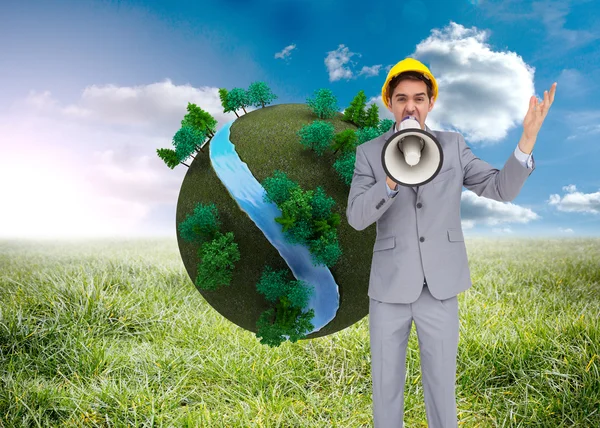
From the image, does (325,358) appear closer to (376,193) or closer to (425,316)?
(425,316)

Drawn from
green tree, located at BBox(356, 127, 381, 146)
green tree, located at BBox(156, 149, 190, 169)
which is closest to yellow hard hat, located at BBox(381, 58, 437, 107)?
green tree, located at BBox(356, 127, 381, 146)

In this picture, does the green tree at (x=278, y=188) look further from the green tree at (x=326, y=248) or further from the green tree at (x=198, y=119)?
the green tree at (x=198, y=119)

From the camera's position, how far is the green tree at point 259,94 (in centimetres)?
396

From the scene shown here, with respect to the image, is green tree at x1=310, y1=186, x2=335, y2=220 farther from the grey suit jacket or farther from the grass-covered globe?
the grey suit jacket

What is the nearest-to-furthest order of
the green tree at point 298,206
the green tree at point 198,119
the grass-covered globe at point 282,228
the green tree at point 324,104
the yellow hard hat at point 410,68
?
the yellow hard hat at point 410,68
the green tree at point 298,206
the grass-covered globe at point 282,228
the green tree at point 324,104
the green tree at point 198,119

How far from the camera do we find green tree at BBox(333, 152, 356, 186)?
10.8 feet

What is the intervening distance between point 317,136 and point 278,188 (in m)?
0.46

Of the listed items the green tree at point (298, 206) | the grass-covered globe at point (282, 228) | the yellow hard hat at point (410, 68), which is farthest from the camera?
the grass-covered globe at point (282, 228)

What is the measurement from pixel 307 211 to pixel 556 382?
2.79 meters

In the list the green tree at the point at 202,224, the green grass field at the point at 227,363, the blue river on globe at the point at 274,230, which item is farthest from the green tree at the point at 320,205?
the green grass field at the point at 227,363

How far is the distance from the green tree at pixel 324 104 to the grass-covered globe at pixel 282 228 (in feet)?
0.50

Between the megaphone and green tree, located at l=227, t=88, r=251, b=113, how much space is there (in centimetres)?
178

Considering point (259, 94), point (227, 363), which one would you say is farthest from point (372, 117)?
point (227, 363)

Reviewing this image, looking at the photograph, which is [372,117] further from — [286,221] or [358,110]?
[286,221]
